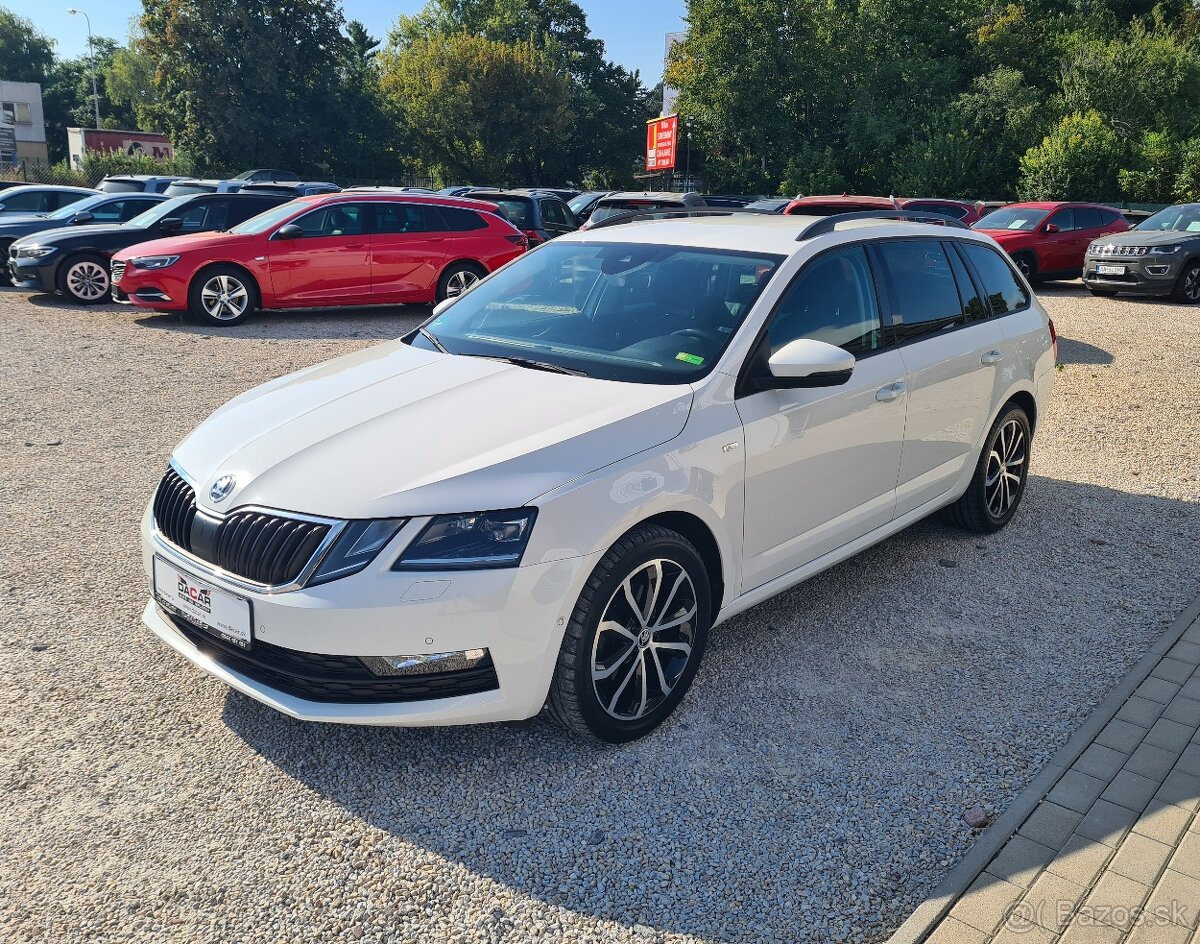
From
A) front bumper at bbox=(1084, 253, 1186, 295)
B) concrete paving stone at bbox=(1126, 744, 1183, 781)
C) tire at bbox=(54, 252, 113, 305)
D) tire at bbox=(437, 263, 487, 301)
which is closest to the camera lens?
concrete paving stone at bbox=(1126, 744, 1183, 781)

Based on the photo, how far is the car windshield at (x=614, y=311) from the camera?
12.8 ft

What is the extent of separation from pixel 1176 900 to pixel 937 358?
2.67 meters

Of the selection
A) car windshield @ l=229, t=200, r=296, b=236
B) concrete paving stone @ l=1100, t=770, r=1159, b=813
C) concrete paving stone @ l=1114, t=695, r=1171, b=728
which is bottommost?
concrete paving stone @ l=1100, t=770, r=1159, b=813

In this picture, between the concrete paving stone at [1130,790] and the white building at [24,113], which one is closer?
the concrete paving stone at [1130,790]

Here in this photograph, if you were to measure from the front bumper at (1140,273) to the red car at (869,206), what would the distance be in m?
2.34

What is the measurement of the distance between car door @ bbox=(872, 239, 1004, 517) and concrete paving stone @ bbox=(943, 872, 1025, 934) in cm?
218

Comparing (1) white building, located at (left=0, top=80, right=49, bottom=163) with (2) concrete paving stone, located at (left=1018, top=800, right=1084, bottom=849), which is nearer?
(2) concrete paving stone, located at (left=1018, top=800, right=1084, bottom=849)

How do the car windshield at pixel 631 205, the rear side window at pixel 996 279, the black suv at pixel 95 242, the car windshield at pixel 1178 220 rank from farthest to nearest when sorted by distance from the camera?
the car windshield at pixel 631 205 < the car windshield at pixel 1178 220 < the black suv at pixel 95 242 < the rear side window at pixel 996 279

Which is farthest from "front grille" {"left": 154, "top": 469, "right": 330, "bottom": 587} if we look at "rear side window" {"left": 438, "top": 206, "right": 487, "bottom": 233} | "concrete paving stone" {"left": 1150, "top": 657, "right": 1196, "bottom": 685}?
"rear side window" {"left": 438, "top": 206, "right": 487, "bottom": 233}

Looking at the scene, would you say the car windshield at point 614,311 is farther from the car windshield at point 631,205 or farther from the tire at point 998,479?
the car windshield at point 631,205

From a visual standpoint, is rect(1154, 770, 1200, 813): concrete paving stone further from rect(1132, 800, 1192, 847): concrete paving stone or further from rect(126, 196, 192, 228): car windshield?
rect(126, 196, 192, 228): car windshield

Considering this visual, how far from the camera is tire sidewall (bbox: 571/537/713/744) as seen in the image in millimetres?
3217

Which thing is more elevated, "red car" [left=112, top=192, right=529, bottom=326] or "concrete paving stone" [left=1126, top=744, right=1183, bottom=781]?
"red car" [left=112, top=192, right=529, bottom=326]

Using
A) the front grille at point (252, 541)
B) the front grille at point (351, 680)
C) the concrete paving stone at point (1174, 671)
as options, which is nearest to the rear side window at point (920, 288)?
the concrete paving stone at point (1174, 671)
